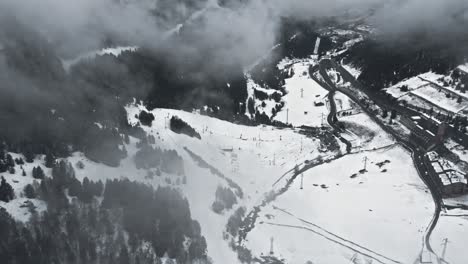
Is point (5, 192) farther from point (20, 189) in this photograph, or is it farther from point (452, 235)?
point (452, 235)

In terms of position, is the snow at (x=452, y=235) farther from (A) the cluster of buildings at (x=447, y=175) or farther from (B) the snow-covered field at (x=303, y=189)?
(A) the cluster of buildings at (x=447, y=175)

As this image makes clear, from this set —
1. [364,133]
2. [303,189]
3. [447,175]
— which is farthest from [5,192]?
[364,133]

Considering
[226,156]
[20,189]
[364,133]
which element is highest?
[364,133]

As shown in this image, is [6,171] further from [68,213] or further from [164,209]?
[164,209]

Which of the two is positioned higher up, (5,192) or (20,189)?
(20,189)

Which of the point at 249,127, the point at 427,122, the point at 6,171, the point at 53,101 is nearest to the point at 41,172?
the point at 6,171

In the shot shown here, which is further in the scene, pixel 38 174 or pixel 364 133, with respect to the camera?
pixel 364 133
